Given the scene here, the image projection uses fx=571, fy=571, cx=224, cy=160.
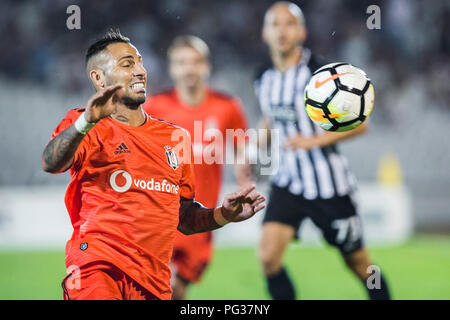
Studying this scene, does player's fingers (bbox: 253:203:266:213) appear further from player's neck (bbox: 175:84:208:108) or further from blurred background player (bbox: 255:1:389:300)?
player's neck (bbox: 175:84:208:108)

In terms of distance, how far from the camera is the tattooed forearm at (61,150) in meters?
2.55

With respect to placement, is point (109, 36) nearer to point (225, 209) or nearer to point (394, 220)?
point (225, 209)

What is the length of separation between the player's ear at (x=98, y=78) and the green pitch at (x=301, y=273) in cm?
370

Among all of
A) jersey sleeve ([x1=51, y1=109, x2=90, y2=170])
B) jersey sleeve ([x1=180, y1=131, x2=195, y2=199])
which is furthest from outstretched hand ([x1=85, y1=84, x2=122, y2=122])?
jersey sleeve ([x1=180, y1=131, x2=195, y2=199])

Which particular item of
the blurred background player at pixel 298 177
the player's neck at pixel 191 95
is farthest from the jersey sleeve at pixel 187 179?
the player's neck at pixel 191 95

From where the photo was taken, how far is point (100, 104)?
2502mm

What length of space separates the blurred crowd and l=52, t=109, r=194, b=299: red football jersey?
7811 mm

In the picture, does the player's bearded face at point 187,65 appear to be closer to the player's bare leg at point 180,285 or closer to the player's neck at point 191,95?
the player's neck at point 191,95

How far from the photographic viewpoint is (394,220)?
33.4 feet

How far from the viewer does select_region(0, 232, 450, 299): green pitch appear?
6.25 metres

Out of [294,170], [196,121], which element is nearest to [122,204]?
[294,170]

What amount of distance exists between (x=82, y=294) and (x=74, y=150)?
0.68 metres

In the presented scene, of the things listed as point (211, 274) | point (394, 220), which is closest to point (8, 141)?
point (211, 274)
